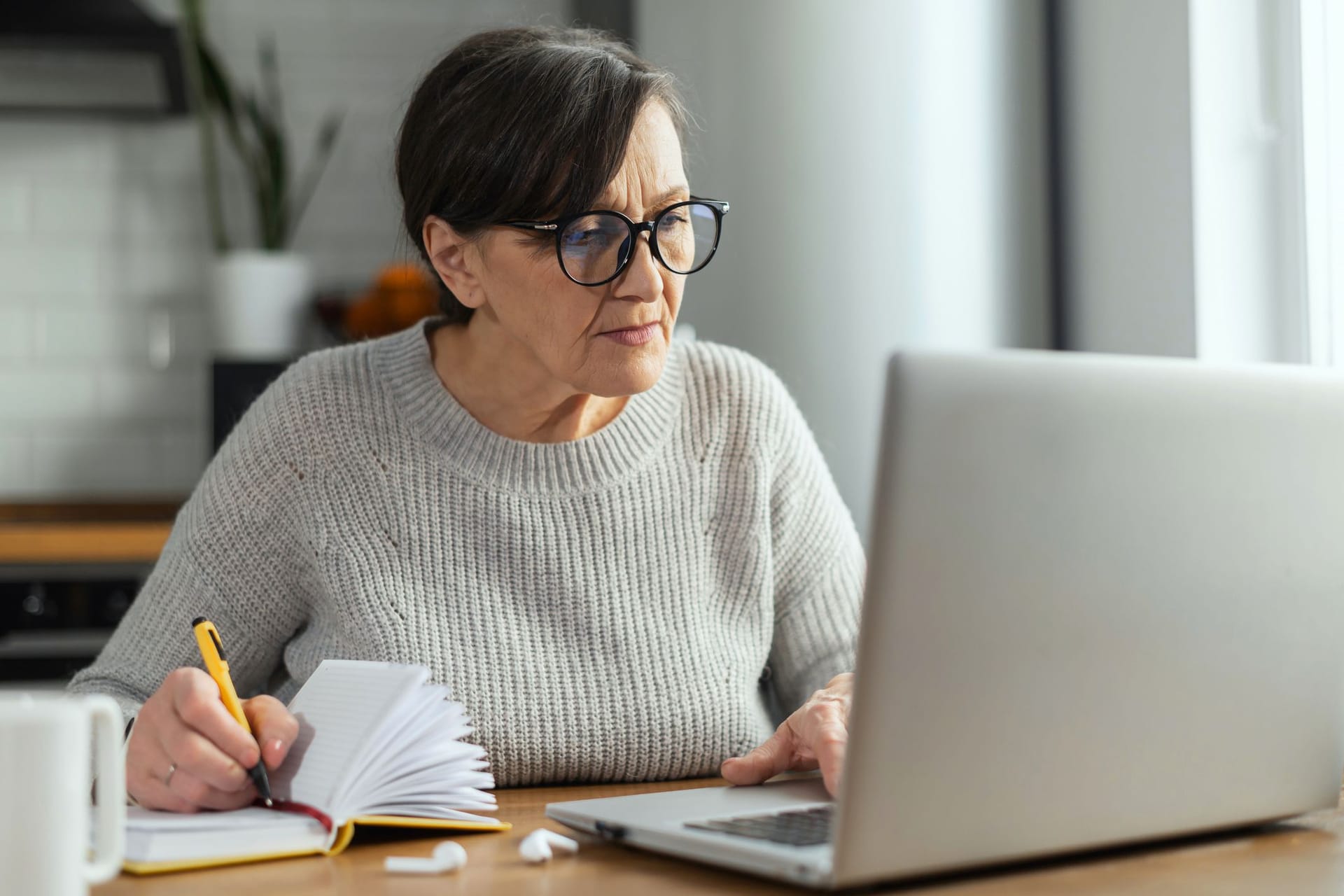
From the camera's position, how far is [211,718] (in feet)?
2.92

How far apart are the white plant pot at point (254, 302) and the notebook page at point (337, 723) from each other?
2.02 m

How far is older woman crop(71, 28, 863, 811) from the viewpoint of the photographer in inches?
47.5

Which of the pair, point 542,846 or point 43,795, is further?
point 542,846

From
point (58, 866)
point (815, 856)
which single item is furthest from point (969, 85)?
point (58, 866)

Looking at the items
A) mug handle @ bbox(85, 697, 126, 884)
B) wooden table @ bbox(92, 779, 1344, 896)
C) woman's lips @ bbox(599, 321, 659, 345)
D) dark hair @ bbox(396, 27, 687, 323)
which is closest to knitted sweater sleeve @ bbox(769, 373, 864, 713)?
woman's lips @ bbox(599, 321, 659, 345)

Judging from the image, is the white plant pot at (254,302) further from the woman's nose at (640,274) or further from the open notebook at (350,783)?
the open notebook at (350,783)

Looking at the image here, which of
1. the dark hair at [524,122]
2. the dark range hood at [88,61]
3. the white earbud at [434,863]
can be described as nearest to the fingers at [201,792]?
the white earbud at [434,863]

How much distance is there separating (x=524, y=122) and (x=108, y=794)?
0.71 m

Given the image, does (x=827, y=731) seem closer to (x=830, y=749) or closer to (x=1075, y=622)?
(x=830, y=749)

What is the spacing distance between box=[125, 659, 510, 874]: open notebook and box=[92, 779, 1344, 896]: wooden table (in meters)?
0.01

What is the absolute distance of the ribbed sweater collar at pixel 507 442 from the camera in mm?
1312

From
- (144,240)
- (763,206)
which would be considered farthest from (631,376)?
(144,240)

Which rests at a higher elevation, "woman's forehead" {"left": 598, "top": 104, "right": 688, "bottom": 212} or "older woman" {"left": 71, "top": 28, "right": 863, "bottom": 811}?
"woman's forehead" {"left": 598, "top": 104, "right": 688, "bottom": 212}

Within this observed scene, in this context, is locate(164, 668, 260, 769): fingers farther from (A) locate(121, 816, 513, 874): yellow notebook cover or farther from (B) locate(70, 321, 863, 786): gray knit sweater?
(B) locate(70, 321, 863, 786): gray knit sweater
